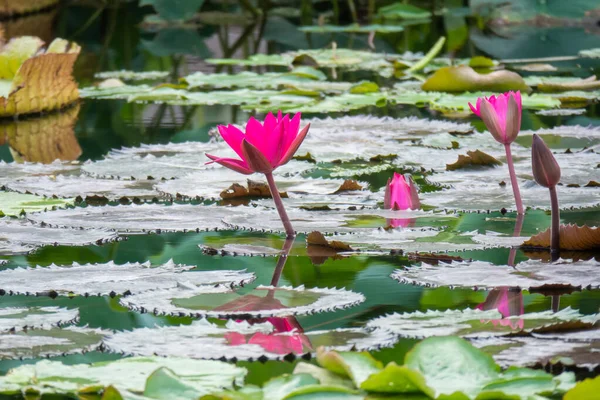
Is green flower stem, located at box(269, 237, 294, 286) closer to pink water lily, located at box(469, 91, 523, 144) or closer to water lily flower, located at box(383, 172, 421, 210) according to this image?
water lily flower, located at box(383, 172, 421, 210)

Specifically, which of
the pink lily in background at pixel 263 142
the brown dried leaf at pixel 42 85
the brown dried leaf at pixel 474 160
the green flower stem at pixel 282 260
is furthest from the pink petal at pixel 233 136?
the brown dried leaf at pixel 42 85

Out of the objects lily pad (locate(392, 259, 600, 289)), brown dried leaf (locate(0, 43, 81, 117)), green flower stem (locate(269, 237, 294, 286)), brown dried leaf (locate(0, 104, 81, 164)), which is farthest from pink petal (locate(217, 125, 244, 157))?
brown dried leaf (locate(0, 43, 81, 117))

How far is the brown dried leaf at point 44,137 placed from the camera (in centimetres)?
258

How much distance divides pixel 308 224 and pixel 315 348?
0.62 meters

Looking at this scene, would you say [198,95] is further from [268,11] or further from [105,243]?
[268,11]

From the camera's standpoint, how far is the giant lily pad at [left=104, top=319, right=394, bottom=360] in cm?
104

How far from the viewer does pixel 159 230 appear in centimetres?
166

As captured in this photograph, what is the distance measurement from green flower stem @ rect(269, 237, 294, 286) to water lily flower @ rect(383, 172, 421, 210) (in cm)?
24

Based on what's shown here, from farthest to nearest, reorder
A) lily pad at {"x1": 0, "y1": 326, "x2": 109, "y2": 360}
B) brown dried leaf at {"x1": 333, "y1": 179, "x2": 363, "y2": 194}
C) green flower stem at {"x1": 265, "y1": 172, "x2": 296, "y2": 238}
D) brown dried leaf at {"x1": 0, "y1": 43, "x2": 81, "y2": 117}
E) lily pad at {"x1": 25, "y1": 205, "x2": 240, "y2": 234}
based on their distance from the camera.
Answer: brown dried leaf at {"x1": 0, "y1": 43, "x2": 81, "y2": 117}, brown dried leaf at {"x1": 333, "y1": 179, "x2": 363, "y2": 194}, lily pad at {"x1": 25, "y1": 205, "x2": 240, "y2": 234}, green flower stem at {"x1": 265, "y1": 172, "x2": 296, "y2": 238}, lily pad at {"x1": 0, "y1": 326, "x2": 109, "y2": 360}

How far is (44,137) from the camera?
9.45 feet

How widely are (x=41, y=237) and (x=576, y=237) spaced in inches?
31.8

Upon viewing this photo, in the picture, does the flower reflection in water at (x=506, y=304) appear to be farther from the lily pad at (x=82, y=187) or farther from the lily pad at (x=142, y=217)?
the lily pad at (x=82, y=187)

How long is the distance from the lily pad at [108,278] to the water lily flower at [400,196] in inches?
17.3

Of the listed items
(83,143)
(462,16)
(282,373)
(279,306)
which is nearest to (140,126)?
(83,143)
